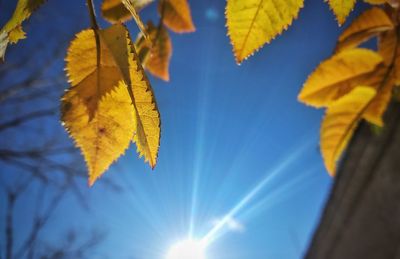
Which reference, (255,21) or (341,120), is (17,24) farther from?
(341,120)

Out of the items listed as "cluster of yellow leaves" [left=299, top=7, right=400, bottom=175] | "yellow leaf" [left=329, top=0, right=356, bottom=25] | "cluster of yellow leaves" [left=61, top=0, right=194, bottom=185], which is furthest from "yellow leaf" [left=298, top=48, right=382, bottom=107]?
"cluster of yellow leaves" [left=61, top=0, right=194, bottom=185]

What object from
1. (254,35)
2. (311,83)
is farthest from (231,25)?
(311,83)

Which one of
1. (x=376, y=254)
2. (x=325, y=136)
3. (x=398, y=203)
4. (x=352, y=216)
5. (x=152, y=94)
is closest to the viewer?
(x=152, y=94)

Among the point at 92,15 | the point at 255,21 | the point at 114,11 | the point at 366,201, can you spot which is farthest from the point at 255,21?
the point at 366,201

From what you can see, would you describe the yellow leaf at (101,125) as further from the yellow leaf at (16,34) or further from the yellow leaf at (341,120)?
the yellow leaf at (341,120)

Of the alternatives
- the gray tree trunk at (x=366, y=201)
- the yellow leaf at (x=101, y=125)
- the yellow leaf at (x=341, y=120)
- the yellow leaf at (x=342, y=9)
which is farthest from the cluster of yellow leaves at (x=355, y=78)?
the gray tree trunk at (x=366, y=201)

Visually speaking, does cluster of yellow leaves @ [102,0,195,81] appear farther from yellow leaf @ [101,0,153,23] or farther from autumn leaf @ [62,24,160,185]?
autumn leaf @ [62,24,160,185]

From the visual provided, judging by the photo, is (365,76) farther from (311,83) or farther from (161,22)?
(161,22)
